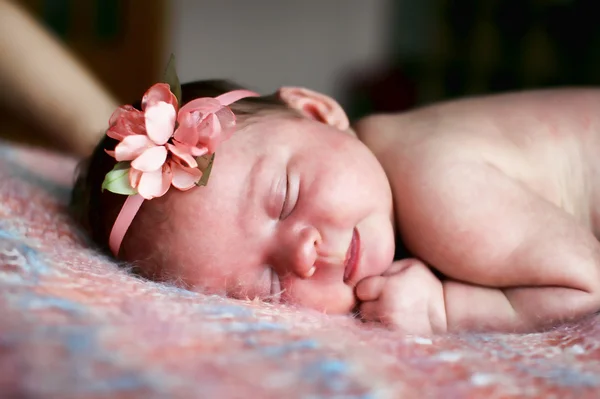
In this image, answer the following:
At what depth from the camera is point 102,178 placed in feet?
3.33

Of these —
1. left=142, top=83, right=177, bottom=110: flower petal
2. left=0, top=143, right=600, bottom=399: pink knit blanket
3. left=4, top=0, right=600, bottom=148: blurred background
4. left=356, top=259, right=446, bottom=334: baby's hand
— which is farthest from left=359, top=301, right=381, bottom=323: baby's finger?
left=4, top=0, right=600, bottom=148: blurred background

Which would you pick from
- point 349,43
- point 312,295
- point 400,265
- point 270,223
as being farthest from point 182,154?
point 349,43

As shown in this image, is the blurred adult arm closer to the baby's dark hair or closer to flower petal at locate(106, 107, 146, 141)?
the baby's dark hair

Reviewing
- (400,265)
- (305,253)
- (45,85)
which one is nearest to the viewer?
(305,253)

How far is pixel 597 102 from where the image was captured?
1.15m

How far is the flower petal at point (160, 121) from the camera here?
3.05ft

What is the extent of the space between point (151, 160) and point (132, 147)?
0.12 feet

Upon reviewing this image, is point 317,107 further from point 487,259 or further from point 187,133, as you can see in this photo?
point 487,259

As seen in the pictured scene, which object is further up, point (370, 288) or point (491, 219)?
point (491, 219)

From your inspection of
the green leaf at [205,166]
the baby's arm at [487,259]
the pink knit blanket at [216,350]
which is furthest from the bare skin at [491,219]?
the green leaf at [205,166]

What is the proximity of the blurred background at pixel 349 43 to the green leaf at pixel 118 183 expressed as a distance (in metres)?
2.64

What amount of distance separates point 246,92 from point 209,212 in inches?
11.7

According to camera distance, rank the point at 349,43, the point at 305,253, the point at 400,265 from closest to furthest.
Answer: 1. the point at 305,253
2. the point at 400,265
3. the point at 349,43

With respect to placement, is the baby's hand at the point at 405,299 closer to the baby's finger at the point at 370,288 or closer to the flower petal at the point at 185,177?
the baby's finger at the point at 370,288
